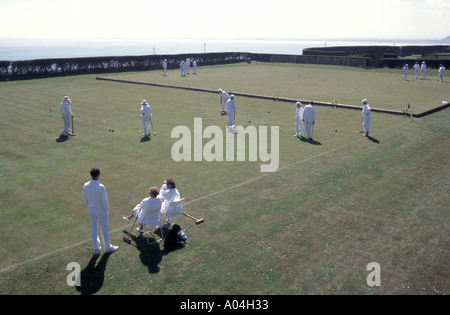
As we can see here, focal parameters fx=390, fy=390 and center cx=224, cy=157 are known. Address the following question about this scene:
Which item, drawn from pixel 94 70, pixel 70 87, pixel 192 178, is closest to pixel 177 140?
pixel 192 178

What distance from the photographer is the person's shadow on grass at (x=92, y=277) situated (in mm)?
7125

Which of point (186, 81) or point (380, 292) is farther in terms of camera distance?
point (186, 81)

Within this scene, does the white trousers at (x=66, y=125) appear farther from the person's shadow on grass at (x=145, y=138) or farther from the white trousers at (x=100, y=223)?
the white trousers at (x=100, y=223)

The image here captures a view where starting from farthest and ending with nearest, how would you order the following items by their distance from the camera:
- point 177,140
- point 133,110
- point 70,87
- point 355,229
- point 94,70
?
point 94,70 → point 70,87 → point 133,110 → point 177,140 → point 355,229

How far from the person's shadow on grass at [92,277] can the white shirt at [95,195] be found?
1090 millimetres

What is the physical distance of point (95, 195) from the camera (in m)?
8.05

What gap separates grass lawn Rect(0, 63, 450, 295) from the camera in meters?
7.45

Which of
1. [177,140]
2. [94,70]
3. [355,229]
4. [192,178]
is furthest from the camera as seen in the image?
[94,70]

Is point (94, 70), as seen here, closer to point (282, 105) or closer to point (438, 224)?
point (282, 105)

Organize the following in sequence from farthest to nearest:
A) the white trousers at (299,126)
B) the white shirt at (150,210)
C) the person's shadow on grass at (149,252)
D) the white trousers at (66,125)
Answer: the white trousers at (66,125)
the white trousers at (299,126)
the white shirt at (150,210)
the person's shadow on grass at (149,252)

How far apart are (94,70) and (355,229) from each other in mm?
43054

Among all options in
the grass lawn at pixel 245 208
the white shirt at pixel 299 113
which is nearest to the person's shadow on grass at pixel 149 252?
the grass lawn at pixel 245 208

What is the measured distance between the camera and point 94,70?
4625cm
